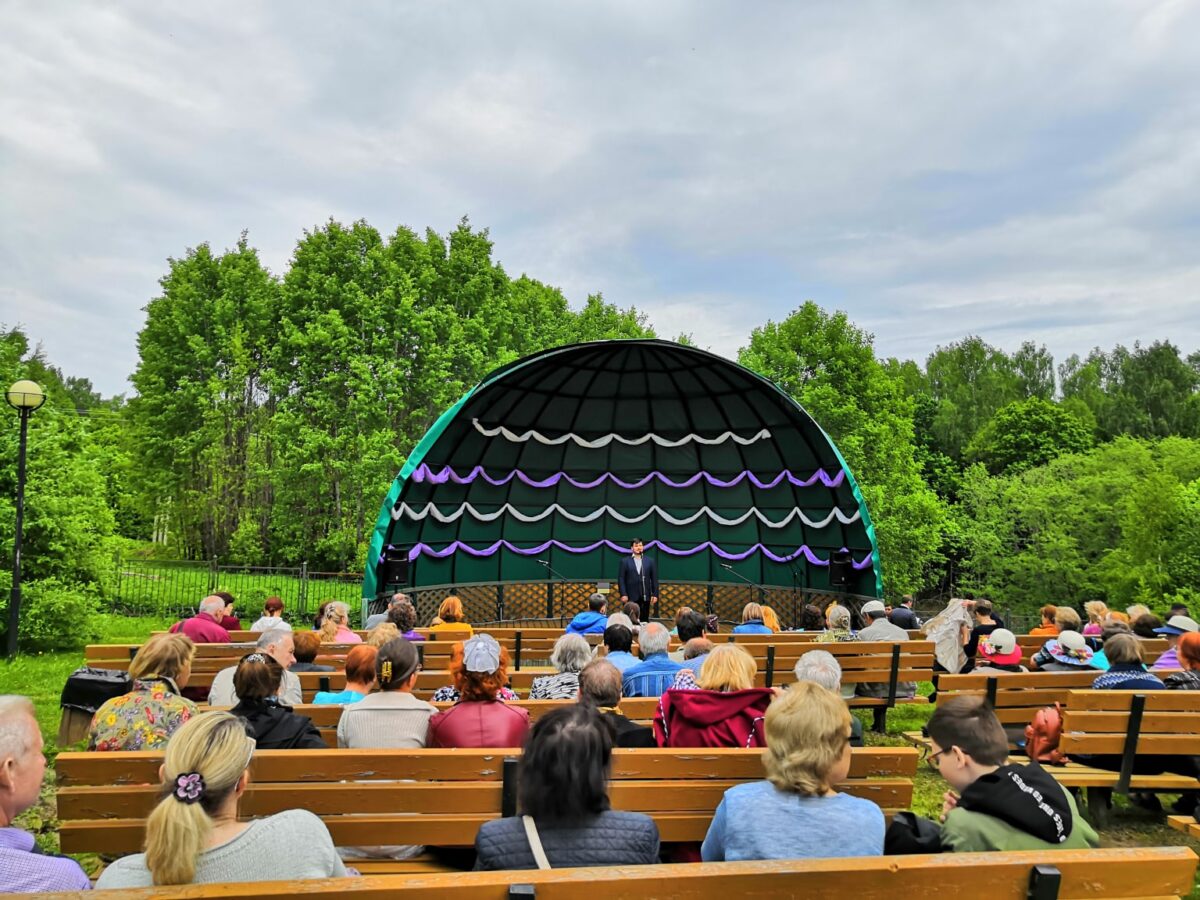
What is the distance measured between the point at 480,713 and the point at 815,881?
1.94 meters

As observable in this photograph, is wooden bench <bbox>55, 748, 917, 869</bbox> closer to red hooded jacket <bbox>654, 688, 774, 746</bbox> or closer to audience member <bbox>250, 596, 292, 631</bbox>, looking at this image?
red hooded jacket <bbox>654, 688, 774, 746</bbox>

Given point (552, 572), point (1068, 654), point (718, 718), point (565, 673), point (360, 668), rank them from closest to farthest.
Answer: point (718, 718) < point (360, 668) < point (565, 673) < point (1068, 654) < point (552, 572)

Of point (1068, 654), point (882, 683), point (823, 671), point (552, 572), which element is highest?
point (823, 671)

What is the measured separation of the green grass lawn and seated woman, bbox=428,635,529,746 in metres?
2.28

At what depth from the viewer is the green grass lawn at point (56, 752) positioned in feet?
14.2

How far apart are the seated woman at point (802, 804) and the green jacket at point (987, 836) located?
0.24 meters

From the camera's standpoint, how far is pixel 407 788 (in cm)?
288

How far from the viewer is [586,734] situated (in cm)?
215

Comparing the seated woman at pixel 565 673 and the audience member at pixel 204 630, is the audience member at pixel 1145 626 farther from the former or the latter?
the audience member at pixel 204 630

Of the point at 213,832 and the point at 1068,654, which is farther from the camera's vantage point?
the point at 1068,654

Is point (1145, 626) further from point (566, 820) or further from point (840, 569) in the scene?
point (840, 569)

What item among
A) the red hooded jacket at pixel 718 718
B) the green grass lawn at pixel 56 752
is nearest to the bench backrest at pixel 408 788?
the red hooded jacket at pixel 718 718

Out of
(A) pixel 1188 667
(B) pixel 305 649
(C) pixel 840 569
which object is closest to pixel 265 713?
(B) pixel 305 649

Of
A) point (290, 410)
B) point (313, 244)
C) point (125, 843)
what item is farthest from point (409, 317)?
point (125, 843)
